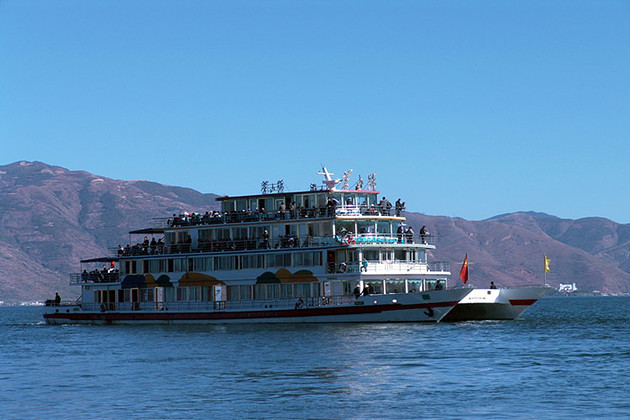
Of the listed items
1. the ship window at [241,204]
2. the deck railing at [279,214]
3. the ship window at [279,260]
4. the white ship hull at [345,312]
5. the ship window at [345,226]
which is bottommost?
the white ship hull at [345,312]

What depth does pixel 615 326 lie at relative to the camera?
81.8 m

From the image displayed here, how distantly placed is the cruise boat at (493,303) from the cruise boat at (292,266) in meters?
2.44

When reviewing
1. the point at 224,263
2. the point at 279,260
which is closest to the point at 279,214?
the point at 279,260

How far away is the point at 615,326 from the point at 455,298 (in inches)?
Answer: 780

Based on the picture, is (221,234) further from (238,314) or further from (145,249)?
(145,249)

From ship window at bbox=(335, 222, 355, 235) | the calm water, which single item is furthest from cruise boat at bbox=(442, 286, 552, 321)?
ship window at bbox=(335, 222, 355, 235)

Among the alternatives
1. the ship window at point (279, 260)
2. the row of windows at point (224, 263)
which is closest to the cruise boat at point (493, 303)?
the row of windows at point (224, 263)

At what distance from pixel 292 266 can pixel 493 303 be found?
48.4ft

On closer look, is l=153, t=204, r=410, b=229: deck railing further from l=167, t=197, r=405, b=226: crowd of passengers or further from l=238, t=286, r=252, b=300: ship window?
l=238, t=286, r=252, b=300: ship window

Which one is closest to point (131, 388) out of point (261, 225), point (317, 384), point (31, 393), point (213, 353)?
point (31, 393)

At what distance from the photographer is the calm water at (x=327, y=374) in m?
35.3

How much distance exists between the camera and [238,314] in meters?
75.6

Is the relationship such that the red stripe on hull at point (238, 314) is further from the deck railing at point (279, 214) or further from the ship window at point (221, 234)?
the deck railing at point (279, 214)

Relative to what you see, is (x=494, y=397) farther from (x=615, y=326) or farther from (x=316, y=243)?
(x=615, y=326)
